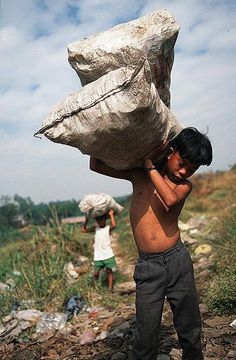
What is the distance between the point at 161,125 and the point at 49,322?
281 centimetres

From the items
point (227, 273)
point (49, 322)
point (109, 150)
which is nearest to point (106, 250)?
point (49, 322)

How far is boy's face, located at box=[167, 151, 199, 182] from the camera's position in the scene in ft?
7.44

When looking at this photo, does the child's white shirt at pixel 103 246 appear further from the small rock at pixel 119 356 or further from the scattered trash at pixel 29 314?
the small rock at pixel 119 356

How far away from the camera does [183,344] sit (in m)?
2.42

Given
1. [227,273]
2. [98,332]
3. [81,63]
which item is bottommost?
[98,332]

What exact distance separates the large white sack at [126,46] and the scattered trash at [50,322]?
109 inches

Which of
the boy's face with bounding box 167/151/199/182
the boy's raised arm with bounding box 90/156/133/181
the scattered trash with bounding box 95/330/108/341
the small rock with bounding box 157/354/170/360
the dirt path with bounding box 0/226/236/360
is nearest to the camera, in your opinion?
the boy's face with bounding box 167/151/199/182

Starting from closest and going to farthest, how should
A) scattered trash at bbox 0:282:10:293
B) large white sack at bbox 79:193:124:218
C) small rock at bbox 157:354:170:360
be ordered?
small rock at bbox 157:354:170:360 < scattered trash at bbox 0:282:10:293 < large white sack at bbox 79:193:124:218

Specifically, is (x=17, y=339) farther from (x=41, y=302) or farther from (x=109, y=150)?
(x=109, y=150)

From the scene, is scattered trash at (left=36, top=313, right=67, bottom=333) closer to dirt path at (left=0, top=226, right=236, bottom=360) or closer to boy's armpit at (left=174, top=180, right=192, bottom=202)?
dirt path at (left=0, top=226, right=236, bottom=360)

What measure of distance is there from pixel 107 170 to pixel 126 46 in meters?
0.76

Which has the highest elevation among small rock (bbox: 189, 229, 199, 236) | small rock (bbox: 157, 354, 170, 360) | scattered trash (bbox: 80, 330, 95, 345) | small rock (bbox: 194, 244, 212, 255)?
small rock (bbox: 157, 354, 170, 360)

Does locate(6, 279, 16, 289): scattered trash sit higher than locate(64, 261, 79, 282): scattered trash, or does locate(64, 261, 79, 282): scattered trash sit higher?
locate(6, 279, 16, 289): scattered trash

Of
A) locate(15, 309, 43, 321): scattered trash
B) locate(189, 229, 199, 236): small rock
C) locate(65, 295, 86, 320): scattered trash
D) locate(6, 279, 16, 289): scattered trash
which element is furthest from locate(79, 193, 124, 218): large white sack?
locate(189, 229, 199, 236): small rock
